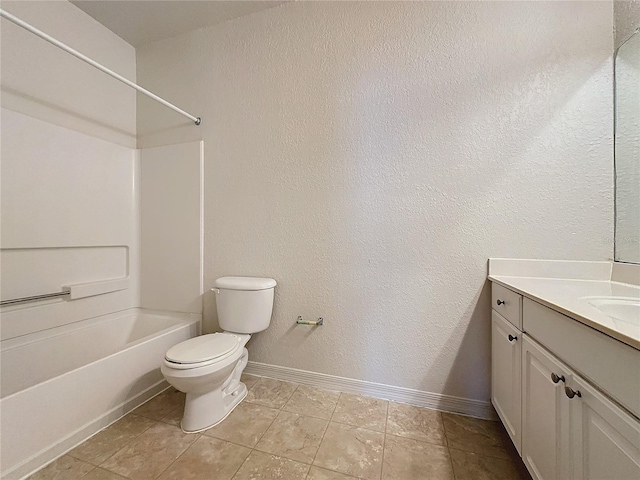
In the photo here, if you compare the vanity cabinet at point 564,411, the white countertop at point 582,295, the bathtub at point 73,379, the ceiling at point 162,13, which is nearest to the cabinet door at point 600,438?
A: the vanity cabinet at point 564,411

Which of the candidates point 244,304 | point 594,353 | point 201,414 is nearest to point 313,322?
point 244,304

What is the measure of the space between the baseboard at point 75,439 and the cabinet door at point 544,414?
75.7 inches

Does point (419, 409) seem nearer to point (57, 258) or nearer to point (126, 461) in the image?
point (126, 461)

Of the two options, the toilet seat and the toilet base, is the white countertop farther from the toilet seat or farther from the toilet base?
the toilet base

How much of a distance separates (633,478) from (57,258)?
2654 mm

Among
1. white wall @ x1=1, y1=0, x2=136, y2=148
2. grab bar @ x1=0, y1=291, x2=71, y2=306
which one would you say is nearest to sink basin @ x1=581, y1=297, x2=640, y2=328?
grab bar @ x1=0, y1=291, x2=71, y2=306

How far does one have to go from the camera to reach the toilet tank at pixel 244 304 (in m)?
1.53

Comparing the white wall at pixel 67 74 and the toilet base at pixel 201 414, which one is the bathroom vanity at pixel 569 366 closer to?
the toilet base at pixel 201 414

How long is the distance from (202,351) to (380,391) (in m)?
1.07

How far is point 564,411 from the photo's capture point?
2.30ft

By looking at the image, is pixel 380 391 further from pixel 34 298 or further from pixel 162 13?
pixel 162 13

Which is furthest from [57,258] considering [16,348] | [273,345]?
[273,345]

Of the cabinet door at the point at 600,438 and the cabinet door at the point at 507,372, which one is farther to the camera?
the cabinet door at the point at 507,372

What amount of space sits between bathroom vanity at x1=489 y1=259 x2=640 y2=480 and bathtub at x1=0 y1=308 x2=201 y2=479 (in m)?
1.93
